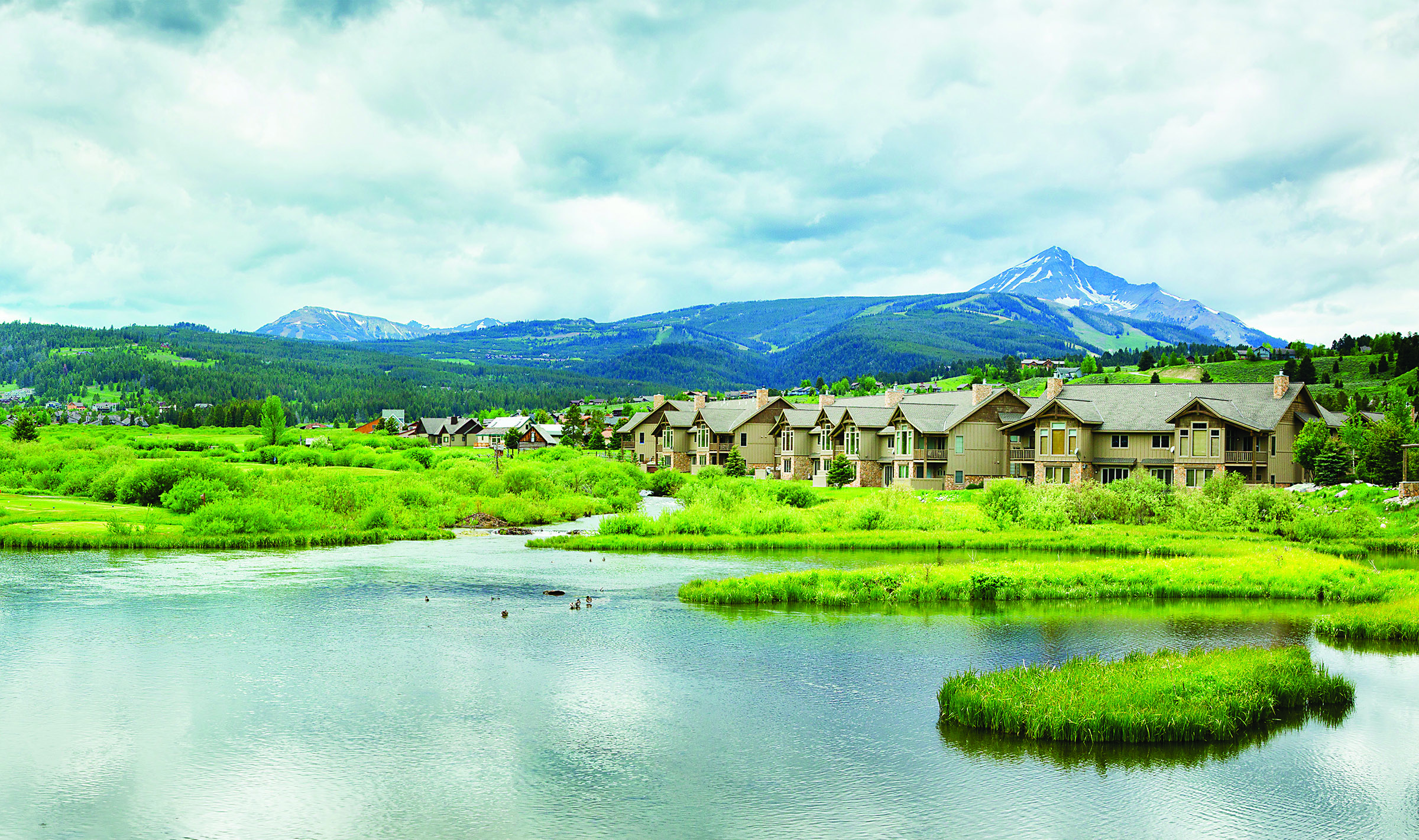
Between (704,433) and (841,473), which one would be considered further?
(704,433)

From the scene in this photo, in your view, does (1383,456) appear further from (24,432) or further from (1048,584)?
(24,432)

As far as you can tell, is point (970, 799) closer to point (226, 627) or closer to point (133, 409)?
point (226, 627)

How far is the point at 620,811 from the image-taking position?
507 inches

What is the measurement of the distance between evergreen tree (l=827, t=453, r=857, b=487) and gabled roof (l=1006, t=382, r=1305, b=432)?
12.2m

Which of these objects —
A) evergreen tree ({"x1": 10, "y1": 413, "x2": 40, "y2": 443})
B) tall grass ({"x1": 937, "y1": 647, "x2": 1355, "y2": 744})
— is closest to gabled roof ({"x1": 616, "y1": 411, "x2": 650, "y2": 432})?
evergreen tree ({"x1": 10, "y1": 413, "x2": 40, "y2": 443})

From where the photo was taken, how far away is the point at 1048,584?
29516 millimetres

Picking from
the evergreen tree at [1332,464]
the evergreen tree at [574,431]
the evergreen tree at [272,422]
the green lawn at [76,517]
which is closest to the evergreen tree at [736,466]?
the evergreen tree at [574,431]

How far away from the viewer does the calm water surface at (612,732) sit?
12.8 m

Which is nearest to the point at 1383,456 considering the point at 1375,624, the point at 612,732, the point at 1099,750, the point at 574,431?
the point at 1375,624

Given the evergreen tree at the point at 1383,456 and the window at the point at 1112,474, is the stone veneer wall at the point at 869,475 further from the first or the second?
the evergreen tree at the point at 1383,456

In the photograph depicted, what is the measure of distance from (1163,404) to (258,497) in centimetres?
5412

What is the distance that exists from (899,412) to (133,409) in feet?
589

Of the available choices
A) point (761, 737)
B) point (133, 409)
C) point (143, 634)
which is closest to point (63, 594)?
point (143, 634)

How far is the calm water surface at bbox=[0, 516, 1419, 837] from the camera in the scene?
12.8m
